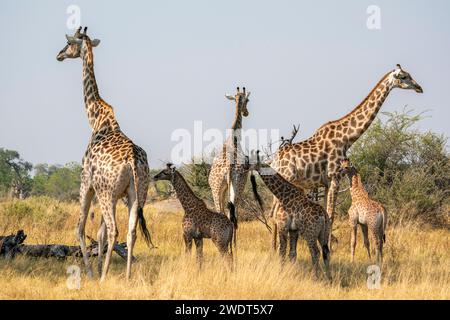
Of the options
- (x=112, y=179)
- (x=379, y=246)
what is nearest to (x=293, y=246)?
(x=379, y=246)

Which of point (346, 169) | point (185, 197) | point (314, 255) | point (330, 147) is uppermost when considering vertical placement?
point (330, 147)

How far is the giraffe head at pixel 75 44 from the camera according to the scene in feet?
36.6

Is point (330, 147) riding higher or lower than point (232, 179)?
higher

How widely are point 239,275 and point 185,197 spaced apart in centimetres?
164

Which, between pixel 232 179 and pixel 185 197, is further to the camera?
pixel 232 179

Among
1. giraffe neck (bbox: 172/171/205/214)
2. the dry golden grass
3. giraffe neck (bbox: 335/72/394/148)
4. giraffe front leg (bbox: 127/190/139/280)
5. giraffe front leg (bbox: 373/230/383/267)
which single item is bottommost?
the dry golden grass

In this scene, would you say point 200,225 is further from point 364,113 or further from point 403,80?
point 403,80

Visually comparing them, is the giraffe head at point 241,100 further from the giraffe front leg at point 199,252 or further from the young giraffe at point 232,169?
the giraffe front leg at point 199,252

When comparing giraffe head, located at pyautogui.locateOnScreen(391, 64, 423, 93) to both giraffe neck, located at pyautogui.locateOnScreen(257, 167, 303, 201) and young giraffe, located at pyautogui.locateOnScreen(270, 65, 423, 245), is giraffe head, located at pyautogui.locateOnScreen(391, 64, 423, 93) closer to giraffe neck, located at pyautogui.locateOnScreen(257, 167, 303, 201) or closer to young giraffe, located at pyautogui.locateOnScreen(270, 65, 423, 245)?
young giraffe, located at pyautogui.locateOnScreen(270, 65, 423, 245)

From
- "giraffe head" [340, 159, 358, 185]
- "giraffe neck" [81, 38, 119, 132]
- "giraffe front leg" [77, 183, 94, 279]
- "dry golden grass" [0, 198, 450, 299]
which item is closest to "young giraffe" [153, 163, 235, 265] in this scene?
"dry golden grass" [0, 198, 450, 299]

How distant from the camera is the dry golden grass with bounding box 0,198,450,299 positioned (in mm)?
8484

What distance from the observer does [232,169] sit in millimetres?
11922
